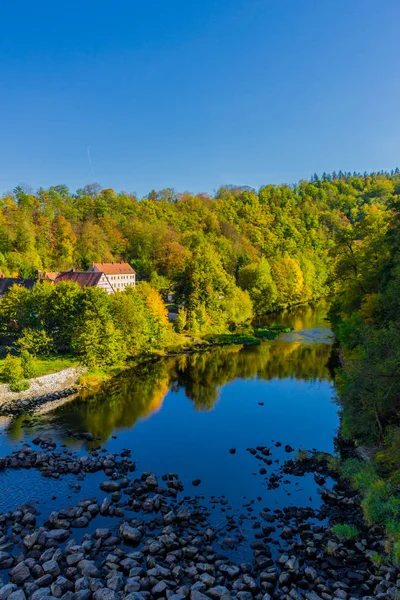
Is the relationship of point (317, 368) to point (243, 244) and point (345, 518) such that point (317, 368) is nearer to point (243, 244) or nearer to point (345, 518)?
point (345, 518)

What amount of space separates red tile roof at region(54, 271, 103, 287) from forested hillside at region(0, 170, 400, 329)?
7.18 metres

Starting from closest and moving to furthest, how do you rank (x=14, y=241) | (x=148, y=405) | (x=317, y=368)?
Result: (x=148, y=405) → (x=317, y=368) → (x=14, y=241)

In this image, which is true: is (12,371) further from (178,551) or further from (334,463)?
(334,463)

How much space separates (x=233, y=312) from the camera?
197 feet

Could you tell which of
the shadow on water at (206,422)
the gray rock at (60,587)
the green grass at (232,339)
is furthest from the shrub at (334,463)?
the green grass at (232,339)

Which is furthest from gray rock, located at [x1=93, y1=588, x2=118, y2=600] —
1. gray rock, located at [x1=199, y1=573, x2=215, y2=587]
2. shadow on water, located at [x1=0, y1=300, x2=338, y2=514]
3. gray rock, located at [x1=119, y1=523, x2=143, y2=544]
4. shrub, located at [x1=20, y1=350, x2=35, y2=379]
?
shrub, located at [x1=20, y1=350, x2=35, y2=379]

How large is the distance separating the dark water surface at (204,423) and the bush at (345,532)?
8.52ft

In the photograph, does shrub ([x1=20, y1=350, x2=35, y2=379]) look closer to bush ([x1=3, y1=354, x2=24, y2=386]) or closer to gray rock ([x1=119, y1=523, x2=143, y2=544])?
bush ([x1=3, y1=354, x2=24, y2=386])

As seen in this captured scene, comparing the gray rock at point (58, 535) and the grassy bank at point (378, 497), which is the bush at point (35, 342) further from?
the grassy bank at point (378, 497)

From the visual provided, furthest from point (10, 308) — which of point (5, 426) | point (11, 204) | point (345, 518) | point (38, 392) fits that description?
point (11, 204)

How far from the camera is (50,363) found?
1452 inches

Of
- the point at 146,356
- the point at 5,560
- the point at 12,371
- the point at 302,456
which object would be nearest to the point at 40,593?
the point at 5,560

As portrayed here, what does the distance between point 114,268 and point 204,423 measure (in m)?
50.2

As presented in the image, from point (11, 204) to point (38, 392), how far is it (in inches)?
2399
